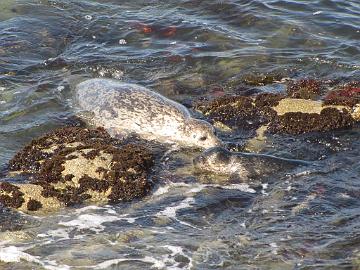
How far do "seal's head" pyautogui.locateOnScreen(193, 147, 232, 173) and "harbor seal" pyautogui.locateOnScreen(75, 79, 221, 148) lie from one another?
0.72m

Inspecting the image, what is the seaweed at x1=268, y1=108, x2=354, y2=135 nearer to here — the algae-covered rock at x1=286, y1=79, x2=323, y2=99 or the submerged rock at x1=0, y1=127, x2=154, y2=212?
the algae-covered rock at x1=286, y1=79, x2=323, y2=99

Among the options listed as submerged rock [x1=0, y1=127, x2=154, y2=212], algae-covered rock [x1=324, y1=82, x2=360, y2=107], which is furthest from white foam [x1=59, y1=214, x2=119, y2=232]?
algae-covered rock [x1=324, y1=82, x2=360, y2=107]

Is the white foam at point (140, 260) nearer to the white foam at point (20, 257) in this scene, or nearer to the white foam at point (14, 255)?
the white foam at point (20, 257)

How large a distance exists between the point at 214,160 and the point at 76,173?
207 centimetres

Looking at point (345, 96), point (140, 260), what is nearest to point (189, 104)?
point (345, 96)

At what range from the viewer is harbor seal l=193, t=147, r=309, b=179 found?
906cm

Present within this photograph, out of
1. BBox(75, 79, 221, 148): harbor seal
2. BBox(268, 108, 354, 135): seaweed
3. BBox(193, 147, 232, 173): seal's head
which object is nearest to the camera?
BBox(193, 147, 232, 173): seal's head

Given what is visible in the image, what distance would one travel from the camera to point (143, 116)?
11047mm

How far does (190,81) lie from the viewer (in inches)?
509

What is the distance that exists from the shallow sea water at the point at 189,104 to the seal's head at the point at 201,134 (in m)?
0.40

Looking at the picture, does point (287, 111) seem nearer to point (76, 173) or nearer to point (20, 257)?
point (76, 173)

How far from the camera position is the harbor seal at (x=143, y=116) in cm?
1033

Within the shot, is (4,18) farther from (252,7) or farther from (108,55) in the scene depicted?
(252,7)

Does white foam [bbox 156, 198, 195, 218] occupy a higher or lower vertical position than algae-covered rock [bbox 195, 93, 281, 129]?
lower
